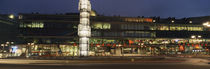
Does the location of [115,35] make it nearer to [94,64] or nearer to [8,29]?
[94,64]

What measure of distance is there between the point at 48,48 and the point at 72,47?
8.14 metres

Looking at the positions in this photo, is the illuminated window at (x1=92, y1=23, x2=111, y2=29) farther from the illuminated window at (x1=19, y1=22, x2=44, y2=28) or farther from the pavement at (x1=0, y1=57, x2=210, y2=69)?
the pavement at (x1=0, y1=57, x2=210, y2=69)

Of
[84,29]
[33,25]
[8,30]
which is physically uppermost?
[33,25]

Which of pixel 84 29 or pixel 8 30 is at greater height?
pixel 8 30

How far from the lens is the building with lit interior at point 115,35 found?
75938mm

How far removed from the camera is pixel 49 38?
77000 mm

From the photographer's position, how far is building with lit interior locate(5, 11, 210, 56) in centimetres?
7594

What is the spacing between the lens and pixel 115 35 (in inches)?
3246

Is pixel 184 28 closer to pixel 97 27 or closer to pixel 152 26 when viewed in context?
pixel 152 26

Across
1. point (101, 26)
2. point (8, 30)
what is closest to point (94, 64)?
point (101, 26)

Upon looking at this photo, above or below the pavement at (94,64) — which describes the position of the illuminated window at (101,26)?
above

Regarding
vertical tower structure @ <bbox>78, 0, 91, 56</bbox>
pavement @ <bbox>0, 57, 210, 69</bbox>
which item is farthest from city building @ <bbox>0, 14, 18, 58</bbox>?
pavement @ <bbox>0, 57, 210, 69</bbox>

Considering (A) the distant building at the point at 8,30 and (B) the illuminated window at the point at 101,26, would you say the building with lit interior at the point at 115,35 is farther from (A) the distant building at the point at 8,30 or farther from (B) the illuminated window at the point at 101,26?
(A) the distant building at the point at 8,30

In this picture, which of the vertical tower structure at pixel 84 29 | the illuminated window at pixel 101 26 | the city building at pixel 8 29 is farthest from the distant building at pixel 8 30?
the vertical tower structure at pixel 84 29
